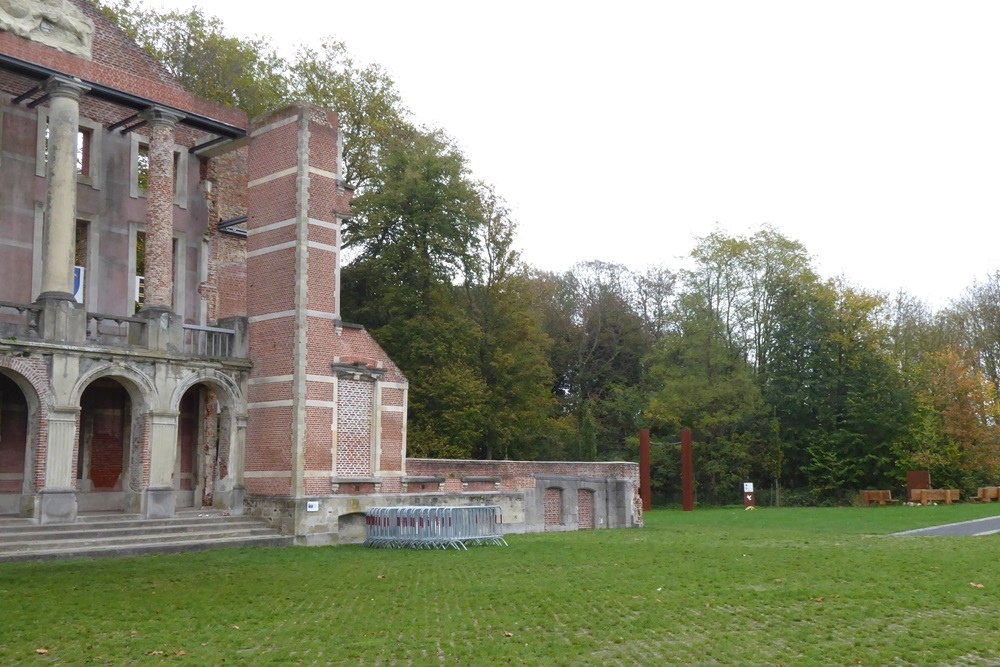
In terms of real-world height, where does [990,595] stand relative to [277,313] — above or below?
below

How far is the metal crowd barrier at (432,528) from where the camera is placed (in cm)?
2234

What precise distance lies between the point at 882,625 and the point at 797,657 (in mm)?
2238

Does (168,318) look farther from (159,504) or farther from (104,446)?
(159,504)

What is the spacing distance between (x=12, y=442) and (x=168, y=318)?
A: 4809 mm

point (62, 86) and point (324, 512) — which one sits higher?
point (62, 86)

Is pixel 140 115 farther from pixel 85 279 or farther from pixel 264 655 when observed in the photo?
pixel 264 655

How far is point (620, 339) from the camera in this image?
58.6 metres

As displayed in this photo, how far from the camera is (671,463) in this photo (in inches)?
2029

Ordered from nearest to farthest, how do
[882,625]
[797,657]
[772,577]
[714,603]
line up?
[797,657] < [882,625] < [714,603] < [772,577]

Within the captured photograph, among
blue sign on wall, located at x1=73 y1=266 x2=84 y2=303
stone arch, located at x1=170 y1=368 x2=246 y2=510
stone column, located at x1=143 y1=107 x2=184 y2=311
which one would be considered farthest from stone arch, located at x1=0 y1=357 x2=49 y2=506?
blue sign on wall, located at x1=73 y1=266 x2=84 y2=303

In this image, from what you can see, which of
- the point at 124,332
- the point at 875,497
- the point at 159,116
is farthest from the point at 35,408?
the point at 875,497

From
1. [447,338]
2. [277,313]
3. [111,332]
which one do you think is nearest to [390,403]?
[277,313]

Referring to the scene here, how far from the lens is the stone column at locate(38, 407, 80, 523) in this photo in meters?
20.7

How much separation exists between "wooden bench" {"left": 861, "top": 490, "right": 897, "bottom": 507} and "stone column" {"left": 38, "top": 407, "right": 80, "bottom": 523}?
3936 centimetres
